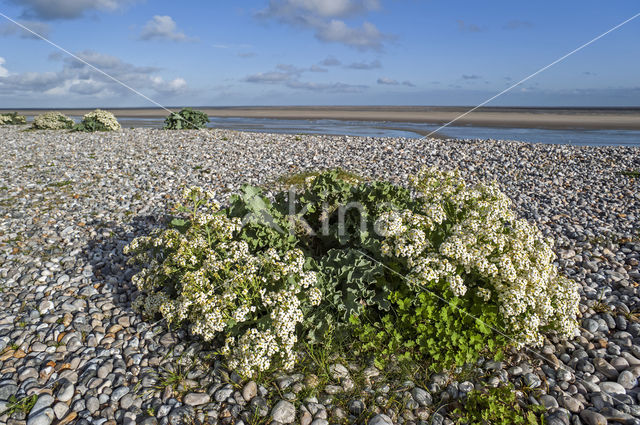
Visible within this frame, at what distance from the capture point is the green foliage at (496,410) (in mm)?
3574

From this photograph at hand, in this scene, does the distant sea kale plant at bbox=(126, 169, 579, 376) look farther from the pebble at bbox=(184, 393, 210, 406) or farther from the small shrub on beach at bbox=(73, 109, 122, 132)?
the small shrub on beach at bbox=(73, 109, 122, 132)

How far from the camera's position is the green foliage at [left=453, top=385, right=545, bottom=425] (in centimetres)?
357

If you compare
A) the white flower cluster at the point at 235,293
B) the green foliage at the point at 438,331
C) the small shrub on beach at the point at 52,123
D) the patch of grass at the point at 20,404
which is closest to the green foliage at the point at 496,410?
the green foliage at the point at 438,331

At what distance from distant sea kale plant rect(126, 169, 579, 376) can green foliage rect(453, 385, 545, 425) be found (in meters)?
0.41

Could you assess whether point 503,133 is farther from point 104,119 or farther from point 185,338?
point 185,338

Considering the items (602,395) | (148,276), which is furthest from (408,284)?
(148,276)

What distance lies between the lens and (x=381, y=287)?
476 cm

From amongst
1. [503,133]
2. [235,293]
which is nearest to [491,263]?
[235,293]

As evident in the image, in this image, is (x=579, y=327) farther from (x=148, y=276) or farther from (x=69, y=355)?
(x=69, y=355)

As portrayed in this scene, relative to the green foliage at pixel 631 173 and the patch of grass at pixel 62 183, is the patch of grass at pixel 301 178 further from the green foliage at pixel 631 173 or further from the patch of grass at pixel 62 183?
the green foliage at pixel 631 173

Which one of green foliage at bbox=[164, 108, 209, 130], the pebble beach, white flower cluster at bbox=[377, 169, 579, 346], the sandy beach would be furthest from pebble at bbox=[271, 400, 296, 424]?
the sandy beach

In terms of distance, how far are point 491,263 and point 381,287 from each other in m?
1.26

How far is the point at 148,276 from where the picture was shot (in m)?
4.86

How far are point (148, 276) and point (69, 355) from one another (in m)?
1.15
